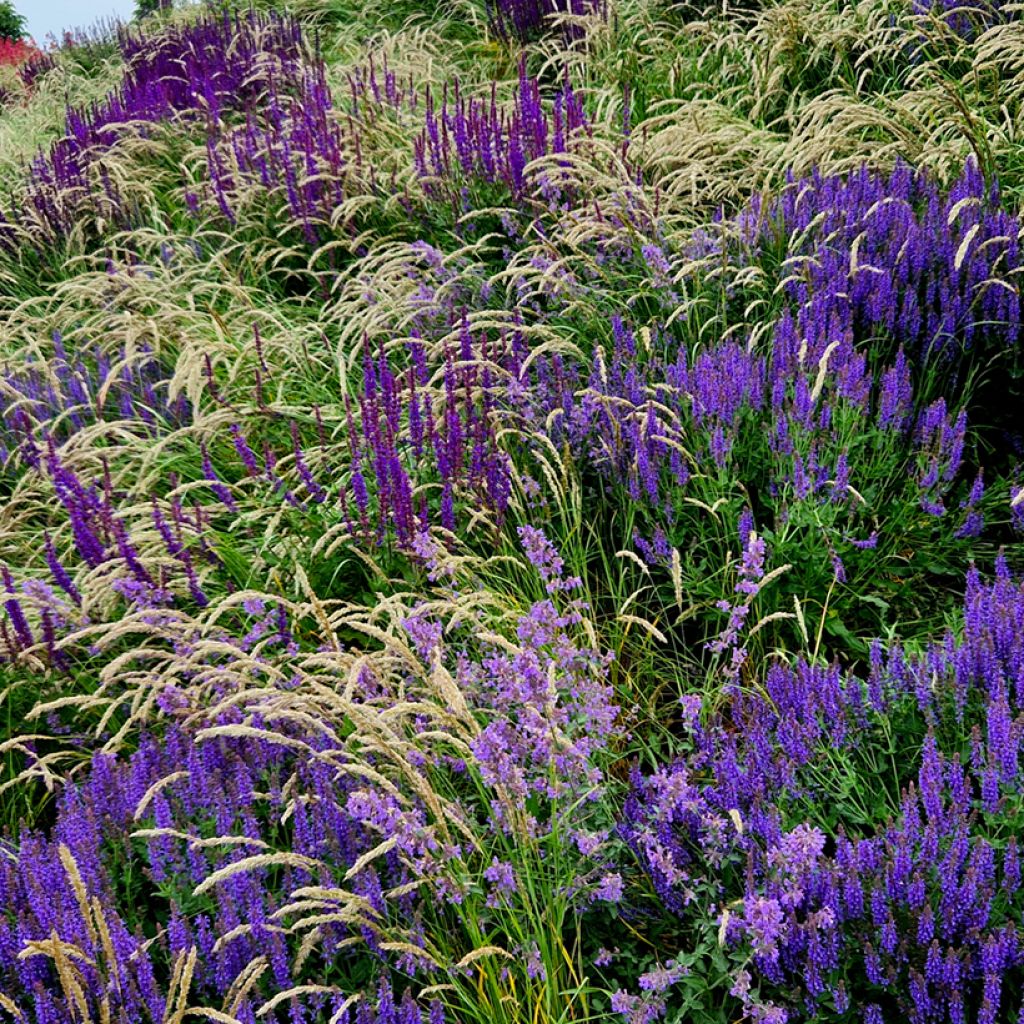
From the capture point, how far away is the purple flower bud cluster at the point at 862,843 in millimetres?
1719

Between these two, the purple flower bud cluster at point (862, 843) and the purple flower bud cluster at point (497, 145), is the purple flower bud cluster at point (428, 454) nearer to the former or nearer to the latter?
the purple flower bud cluster at point (862, 843)

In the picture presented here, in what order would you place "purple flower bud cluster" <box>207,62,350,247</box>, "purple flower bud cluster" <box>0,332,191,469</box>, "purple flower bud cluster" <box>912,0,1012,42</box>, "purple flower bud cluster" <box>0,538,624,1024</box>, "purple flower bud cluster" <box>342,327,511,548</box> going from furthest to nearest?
"purple flower bud cluster" <box>912,0,1012,42</box>
"purple flower bud cluster" <box>207,62,350,247</box>
"purple flower bud cluster" <box>0,332,191,469</box>
"purple flower bud cluster" <box>342,327,511,548</box>
"purple flower bud cluster" <box>0,538,624,1024</box>

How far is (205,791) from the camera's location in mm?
2182

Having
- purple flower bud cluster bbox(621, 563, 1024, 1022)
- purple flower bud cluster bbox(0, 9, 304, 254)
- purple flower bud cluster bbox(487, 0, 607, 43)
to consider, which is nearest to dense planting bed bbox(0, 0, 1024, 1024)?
purple flower bud cluster bbox(621, 563, 1024, 1022)

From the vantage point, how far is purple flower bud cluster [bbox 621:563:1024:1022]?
1.72 m

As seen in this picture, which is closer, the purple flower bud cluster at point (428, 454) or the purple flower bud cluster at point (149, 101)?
the purple flower bud cluster at point (428, 454)

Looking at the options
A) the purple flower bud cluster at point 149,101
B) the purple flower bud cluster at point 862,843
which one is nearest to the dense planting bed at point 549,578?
the purple flower bud cluster at point 862,843

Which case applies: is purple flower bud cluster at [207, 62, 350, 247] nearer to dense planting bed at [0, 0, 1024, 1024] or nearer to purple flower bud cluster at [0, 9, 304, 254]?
dense planting bed at [0, 0, 1024, 1024]

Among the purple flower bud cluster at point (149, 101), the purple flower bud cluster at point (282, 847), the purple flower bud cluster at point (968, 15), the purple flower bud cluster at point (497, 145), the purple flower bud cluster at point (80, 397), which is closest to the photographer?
the purple flower bud cluster at point (282, 847)

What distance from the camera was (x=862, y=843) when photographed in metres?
1.79

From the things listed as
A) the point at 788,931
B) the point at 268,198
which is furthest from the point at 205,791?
the point at 268,198

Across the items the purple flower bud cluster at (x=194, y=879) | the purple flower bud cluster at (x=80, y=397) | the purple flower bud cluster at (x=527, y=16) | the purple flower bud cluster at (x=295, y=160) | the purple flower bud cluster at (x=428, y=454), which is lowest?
the purple flower bud cluster at (x=194, y=879)

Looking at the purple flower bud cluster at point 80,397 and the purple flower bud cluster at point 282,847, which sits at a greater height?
the purple flower bud cluster at point 80,397

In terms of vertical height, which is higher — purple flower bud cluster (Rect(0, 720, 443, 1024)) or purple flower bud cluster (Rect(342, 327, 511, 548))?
purple flower bud cluster (Rect(342, 327, 511, 548))
